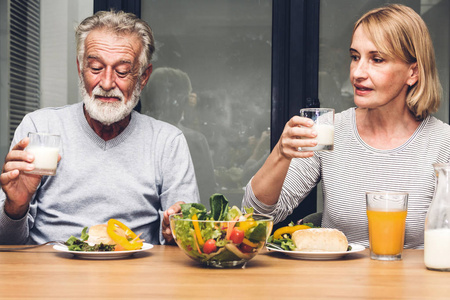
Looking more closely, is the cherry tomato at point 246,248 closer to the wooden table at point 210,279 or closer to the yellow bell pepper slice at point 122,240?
the wooden table at point 210,279

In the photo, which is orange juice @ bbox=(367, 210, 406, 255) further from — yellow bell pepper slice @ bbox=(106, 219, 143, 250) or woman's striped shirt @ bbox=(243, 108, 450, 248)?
yellow bell pepper slice @ bbox=(106, 219, 143, 250)

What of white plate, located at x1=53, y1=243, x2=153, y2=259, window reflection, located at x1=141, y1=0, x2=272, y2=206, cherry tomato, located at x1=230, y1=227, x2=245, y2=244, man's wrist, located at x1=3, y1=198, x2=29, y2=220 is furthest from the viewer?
window reflection, located at x1=141, y1=0, x2=272, y2=206

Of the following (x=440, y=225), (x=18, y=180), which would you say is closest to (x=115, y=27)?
(x=18, y=180)

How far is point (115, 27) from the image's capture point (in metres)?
2.37

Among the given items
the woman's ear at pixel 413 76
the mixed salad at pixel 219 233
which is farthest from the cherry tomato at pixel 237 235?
the woman's ear at pixel 413 76

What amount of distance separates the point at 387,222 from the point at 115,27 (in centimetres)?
144

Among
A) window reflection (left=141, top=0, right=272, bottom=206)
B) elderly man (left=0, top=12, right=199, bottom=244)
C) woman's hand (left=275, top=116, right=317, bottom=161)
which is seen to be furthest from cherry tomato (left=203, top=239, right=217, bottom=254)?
window reflection (left=141, top=0, right=272, bottom=206)

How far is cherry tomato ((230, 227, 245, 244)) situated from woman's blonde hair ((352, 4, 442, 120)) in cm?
106

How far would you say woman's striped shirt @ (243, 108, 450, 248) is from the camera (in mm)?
2055

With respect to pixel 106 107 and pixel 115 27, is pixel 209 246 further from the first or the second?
pixel 115 27

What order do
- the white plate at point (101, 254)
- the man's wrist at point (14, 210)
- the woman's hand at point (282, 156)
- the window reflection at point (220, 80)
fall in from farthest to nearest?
1. the window reflection at point (220, 80)
2. the man's wrist at point (14, 210)
3. the woman's hand at point (282, 156)
4. the white plate at point (101, 254)

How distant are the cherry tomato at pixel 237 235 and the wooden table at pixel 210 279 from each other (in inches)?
3.3

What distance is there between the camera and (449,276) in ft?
4.40

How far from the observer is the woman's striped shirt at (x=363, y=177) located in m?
2.05
